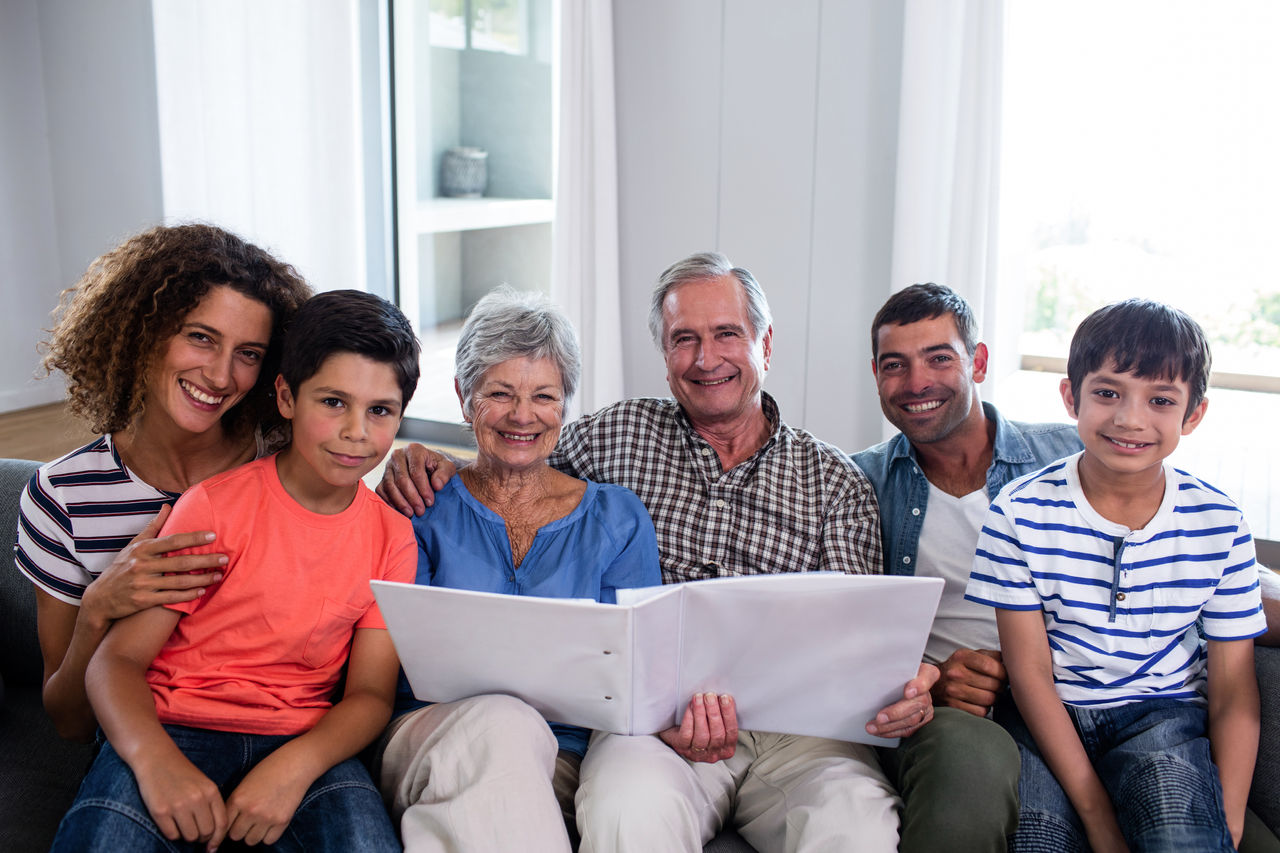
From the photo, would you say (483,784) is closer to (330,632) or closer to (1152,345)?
(330,632)

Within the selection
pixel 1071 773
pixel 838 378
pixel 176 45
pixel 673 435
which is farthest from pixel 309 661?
pixel 176 45

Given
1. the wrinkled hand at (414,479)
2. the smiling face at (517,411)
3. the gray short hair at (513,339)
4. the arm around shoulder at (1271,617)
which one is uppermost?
the gray short hair at (513,339)

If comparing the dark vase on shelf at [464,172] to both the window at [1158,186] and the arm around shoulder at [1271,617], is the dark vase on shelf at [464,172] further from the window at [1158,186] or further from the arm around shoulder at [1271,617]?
the arm around shoulder at [1271,617]

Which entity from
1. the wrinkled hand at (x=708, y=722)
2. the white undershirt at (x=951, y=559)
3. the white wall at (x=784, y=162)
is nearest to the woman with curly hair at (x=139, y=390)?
the wrinkled hand at (x=708, y=722)

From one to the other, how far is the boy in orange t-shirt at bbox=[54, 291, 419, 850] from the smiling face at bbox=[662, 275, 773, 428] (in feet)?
1.85

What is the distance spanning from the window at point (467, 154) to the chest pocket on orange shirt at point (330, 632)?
3288 mm

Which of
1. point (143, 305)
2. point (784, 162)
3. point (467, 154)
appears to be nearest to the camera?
point (143, 305)

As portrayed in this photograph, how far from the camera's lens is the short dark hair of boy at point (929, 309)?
6.40ft

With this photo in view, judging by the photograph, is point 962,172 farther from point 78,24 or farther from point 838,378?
point 78,24

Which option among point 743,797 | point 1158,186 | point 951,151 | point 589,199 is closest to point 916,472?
point 743,797

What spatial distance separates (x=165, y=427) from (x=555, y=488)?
0.64 meters

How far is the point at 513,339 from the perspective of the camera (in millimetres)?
1753

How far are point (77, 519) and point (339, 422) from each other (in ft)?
1.55

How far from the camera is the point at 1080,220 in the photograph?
4.14m
